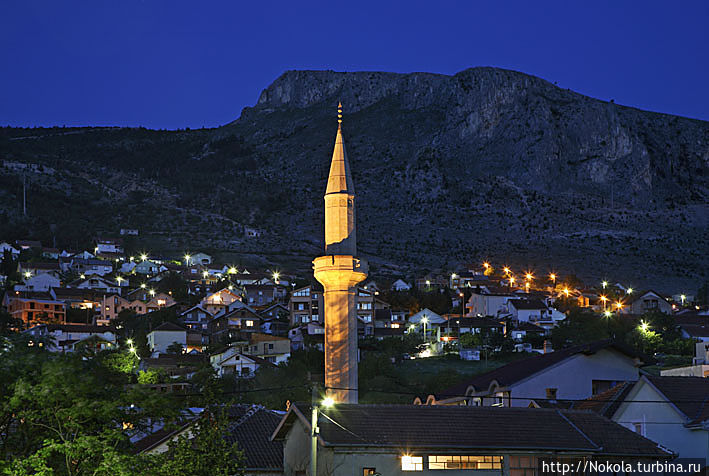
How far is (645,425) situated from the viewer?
3000cm

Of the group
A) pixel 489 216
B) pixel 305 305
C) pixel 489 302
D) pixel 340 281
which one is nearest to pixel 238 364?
pixel 305 305

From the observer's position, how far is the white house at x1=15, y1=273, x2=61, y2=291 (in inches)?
4500

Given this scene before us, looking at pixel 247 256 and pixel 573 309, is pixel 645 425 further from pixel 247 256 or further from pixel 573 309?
pixel 247 256

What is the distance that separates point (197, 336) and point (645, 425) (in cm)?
6628

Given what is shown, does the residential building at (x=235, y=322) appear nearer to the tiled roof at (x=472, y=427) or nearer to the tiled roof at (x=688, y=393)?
the tiled roof at (x=688, y=393)

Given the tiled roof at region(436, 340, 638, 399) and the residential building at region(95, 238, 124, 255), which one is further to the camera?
the residential building at region(95, 238, 124, 255)

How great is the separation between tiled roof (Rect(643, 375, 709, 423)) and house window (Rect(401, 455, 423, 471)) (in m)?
8.72

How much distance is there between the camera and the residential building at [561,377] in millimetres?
38188

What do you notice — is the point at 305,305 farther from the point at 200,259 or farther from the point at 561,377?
the point at 561,377

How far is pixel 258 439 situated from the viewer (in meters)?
30.6

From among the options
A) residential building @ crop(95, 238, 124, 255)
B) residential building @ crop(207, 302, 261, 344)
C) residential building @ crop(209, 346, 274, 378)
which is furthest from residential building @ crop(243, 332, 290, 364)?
residential building @ crop(95, 238, 124, 255)

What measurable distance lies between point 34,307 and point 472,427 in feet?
287

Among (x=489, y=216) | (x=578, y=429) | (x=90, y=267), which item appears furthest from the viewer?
(x=489, y=216)

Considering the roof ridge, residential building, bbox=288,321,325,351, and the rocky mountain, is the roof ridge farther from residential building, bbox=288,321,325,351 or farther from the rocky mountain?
the rocky mountain
